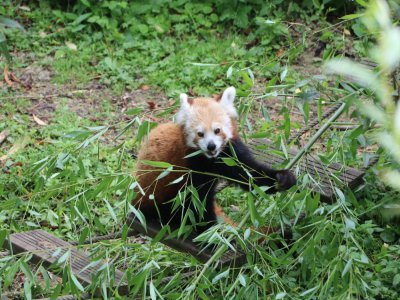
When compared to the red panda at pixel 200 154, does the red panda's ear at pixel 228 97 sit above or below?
above

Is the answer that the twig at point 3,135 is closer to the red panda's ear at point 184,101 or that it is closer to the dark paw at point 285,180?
the red panda's ear at point 184,101

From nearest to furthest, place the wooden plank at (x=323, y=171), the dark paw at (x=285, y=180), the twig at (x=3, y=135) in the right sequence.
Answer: the dark paw at (x=285, y=180)
the wooden plank at (x=323, y=171)
the twig at (x=3, y=135)

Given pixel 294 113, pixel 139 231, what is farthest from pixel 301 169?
pixel 294 113

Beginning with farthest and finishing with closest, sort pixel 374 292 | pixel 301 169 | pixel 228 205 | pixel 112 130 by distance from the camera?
pixel 112 130
pixel 228 205
pixel 301 169
pixel 374 292

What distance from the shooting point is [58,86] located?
19.5 ft

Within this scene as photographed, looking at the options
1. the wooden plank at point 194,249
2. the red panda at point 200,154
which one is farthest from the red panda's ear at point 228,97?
the wooden plank at point 194,249

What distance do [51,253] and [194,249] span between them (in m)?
0.72

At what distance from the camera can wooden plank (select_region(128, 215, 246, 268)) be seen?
309cm

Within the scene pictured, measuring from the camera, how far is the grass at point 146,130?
2.80 metres

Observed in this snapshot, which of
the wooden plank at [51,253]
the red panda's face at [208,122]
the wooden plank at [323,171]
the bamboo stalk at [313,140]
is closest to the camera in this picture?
the bamboo stalk at [313,140]

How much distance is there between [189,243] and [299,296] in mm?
696

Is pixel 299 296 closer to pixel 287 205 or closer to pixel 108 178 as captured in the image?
pixel 287 205

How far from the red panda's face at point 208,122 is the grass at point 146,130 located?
147mm

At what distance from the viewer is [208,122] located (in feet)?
11.7
